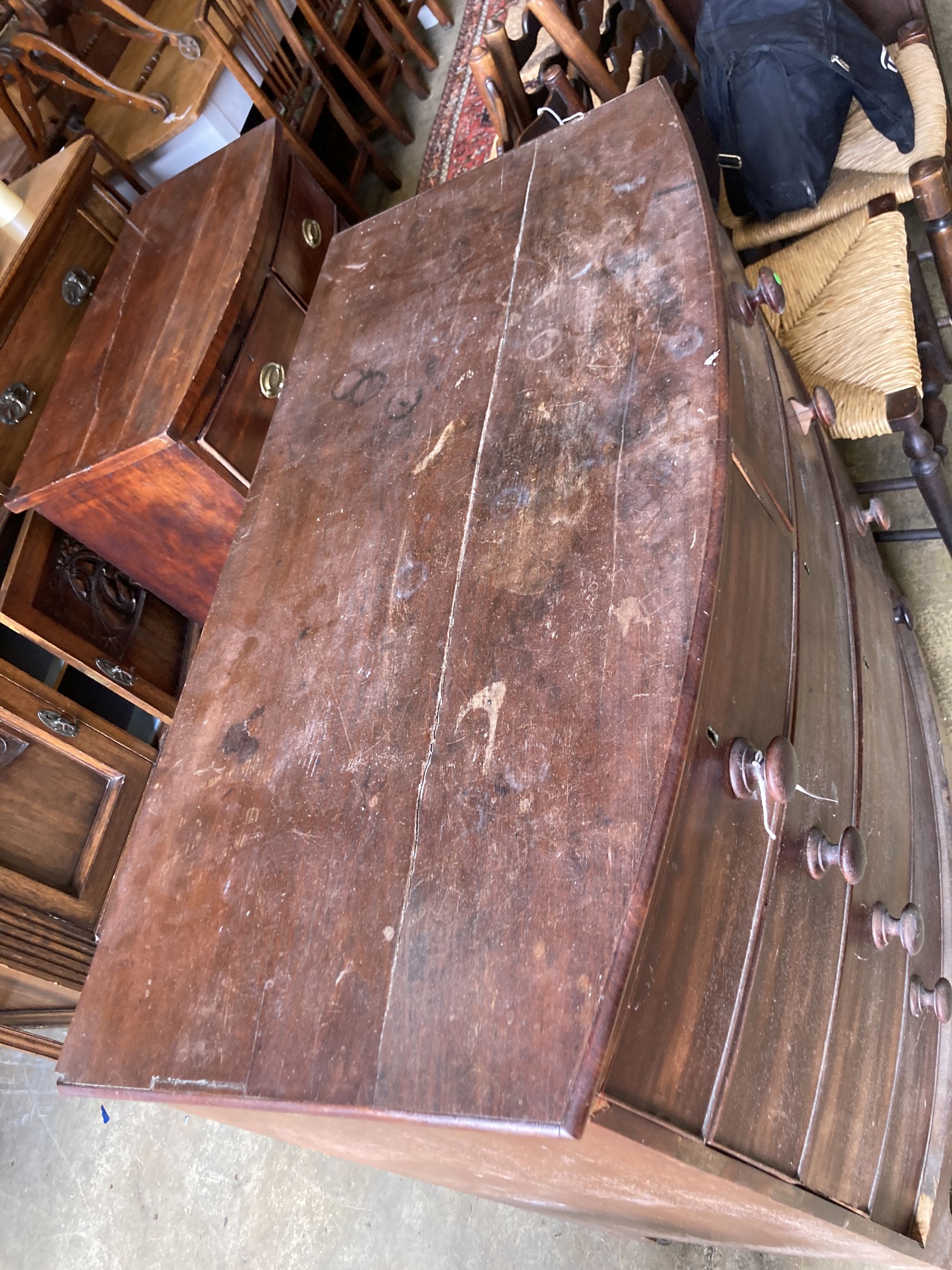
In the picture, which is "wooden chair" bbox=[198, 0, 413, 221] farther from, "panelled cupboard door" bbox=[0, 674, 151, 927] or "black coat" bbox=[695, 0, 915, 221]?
"panelled cupboard door" bbox=[0, 674, 151, 927]

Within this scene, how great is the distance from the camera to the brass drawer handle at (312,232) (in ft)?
6.57

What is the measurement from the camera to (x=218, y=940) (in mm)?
940

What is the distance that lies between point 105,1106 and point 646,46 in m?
3.41

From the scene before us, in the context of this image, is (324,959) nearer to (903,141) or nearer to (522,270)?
(522,270)

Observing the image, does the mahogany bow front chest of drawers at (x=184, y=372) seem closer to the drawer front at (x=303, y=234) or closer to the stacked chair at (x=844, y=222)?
the drawer front at (x=303, y=234)

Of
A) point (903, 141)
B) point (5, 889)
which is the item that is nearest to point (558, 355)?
point (903, 141)

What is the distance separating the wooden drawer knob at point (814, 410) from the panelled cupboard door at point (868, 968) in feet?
0.82

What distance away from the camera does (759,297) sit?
117 centimetres

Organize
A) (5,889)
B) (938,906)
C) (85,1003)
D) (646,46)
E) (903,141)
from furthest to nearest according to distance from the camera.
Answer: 1. (5,889)
2. (646,46)
3. (903,141)
4. (938,906)
5. (85,1003)

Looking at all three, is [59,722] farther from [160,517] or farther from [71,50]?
[71,50]

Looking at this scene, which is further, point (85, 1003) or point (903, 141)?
point (903, 141)

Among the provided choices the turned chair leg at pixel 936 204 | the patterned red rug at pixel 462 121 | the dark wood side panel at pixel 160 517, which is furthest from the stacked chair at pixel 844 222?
the patterned red rug at pixel 462 121

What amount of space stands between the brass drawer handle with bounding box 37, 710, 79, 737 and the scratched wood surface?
3.77 feet

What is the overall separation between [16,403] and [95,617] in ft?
1.94
